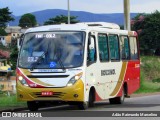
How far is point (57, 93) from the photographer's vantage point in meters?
17.8

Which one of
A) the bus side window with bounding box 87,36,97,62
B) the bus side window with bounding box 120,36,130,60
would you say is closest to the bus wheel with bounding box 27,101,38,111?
the bus side window with bounding box 87,36,97,62

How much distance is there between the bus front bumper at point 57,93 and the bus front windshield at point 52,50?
745mm

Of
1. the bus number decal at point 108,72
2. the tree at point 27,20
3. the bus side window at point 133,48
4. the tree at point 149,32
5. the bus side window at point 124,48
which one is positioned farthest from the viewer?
the tree at point 27,20

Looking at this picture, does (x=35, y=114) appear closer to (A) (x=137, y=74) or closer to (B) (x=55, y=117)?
(B) (x=55, y=117)

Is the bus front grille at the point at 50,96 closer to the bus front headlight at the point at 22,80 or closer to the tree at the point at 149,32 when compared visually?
the bus front headlight at the point at 22,80

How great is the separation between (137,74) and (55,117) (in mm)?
9978

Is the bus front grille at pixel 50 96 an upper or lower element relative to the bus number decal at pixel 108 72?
lower

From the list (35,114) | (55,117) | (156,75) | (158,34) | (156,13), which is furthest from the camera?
(156,13)

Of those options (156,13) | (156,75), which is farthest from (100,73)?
(156,13)

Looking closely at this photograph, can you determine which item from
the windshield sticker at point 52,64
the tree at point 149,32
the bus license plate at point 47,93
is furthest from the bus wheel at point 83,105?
the tree at point 149,32

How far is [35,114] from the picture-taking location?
1758 centimetres

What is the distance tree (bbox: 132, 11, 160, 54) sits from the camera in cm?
8831

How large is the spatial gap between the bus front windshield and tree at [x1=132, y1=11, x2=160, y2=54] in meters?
69.8

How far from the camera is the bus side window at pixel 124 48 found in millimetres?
22877
